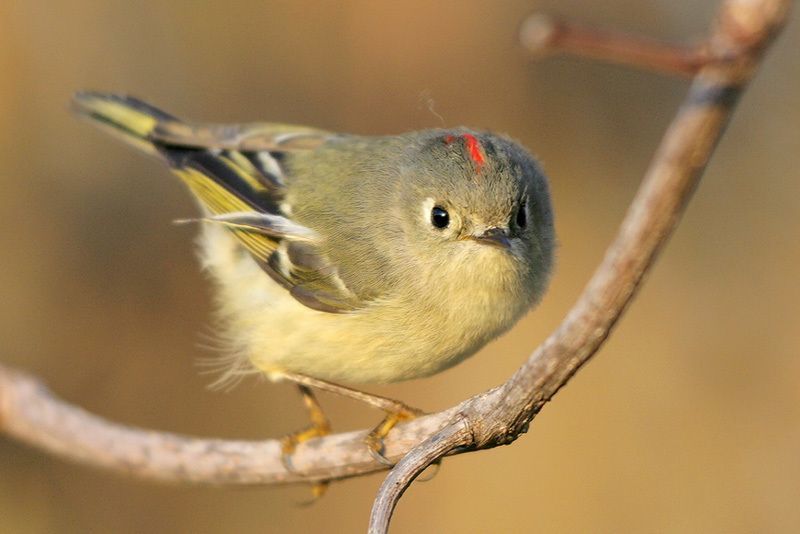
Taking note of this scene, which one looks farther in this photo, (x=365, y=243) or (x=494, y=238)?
(x=365, y=243)

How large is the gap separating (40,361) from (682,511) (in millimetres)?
2844

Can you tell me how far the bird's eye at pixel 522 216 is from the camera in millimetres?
2314

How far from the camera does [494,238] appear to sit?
2201 millimetres

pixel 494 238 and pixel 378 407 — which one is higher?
pixel 494 238

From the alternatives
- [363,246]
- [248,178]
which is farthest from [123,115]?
[363,246]

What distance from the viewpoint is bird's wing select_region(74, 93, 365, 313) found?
2588 millimetres

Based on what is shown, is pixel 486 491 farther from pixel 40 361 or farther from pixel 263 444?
pixel 40 361

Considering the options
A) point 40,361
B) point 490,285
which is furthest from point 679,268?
point 40,361

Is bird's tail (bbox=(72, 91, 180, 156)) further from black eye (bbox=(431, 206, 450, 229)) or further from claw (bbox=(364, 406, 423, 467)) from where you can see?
claw (bbox=(364, 406, 423, 467))

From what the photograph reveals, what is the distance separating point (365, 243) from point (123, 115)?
3.97 feet

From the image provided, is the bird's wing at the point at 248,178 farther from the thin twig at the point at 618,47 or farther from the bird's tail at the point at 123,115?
the thin twig at the point at 618,47

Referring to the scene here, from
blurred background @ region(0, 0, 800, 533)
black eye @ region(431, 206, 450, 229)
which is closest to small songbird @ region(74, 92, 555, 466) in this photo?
black eye @ region(431, 206, 450, 229)

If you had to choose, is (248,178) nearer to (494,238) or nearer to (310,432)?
(310,432)

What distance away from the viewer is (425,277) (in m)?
2.35
